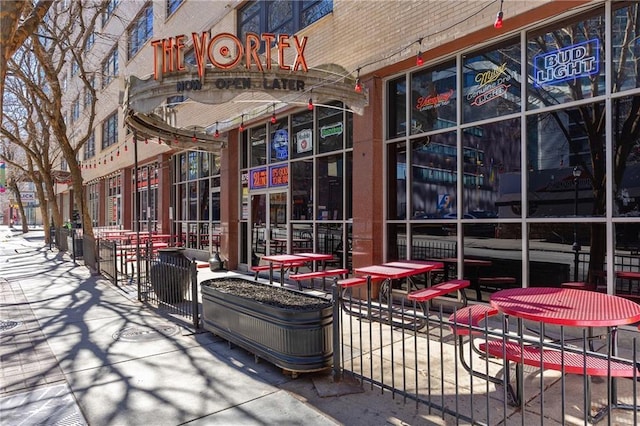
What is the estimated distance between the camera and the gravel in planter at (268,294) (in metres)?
4.71

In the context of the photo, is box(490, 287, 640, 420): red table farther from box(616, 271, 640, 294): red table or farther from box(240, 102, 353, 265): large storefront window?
box(240, 102, 353, 265): large storefront window

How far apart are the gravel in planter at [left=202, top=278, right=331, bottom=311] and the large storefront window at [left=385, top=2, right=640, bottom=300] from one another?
3.05m

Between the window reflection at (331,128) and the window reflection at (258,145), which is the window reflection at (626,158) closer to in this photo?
the window reflection at (331,128)

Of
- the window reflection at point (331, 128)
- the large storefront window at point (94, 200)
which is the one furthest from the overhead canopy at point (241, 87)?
the large storefront window at point (94, 200)

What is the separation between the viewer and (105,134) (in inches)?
1018

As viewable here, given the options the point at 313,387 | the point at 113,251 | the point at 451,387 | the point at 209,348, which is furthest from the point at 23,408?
the point at 113,251

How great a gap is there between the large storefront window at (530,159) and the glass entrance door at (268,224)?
12.5 ft

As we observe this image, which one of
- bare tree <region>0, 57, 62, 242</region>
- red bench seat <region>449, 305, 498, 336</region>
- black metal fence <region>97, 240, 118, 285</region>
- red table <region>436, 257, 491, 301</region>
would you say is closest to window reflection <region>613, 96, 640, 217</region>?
red table <region>436, 257, 491, 301</region>

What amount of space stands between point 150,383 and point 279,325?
1528mm

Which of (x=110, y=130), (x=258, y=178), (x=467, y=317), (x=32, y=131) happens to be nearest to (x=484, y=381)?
(x=467, y=317)

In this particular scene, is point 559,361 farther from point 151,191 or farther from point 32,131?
point 32,131

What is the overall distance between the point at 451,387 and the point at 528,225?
314 centimetres

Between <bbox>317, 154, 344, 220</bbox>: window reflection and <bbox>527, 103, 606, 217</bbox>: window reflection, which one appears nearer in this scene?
<bbox>527, 103, 606, 217</bbox>: window reflection

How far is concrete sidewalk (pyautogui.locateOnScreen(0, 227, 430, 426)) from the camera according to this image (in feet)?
12.0
